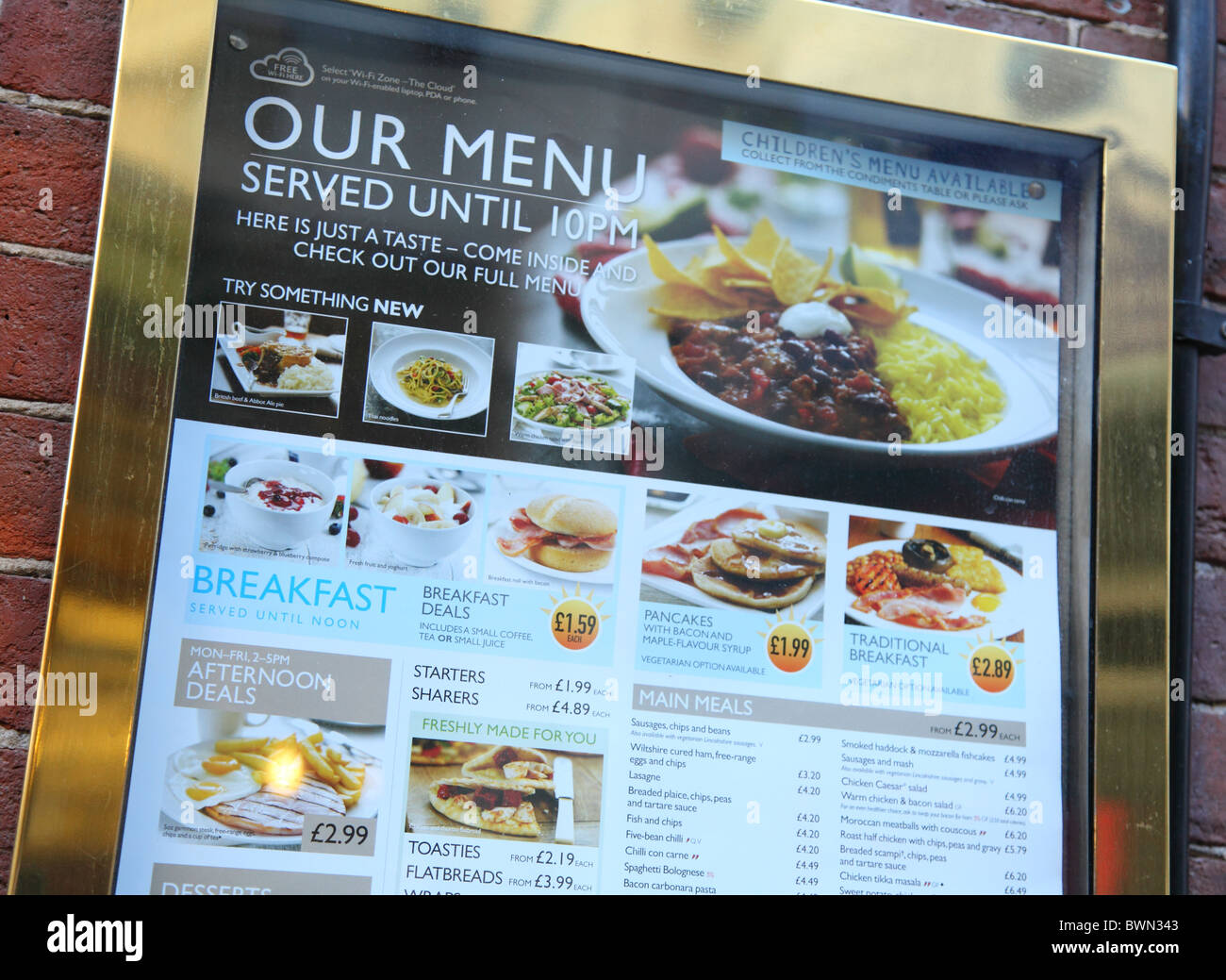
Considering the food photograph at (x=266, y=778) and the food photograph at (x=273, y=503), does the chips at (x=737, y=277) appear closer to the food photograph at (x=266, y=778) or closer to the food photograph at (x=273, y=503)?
the food photograph at (x=273, y=503)

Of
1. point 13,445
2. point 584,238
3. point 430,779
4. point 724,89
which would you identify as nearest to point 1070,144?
point 724,89

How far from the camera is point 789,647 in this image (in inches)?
46.0

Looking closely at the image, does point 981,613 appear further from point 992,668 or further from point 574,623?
point 574,623

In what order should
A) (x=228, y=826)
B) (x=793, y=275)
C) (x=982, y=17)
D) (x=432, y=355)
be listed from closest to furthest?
(x=228, y=826) < (x=432, y=355) < (x=793, y=275) < (x=982, y=17)

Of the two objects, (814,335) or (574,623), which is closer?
(574,623)

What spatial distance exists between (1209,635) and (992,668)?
29 cm

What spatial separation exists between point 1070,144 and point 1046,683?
0.59 metres

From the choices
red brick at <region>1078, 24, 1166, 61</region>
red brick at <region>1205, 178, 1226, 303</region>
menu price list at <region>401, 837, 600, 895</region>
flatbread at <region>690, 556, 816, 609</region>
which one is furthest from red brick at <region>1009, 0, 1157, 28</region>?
menu price list at <region>401, 837, 600, 895</region>

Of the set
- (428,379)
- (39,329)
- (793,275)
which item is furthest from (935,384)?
(39,329)

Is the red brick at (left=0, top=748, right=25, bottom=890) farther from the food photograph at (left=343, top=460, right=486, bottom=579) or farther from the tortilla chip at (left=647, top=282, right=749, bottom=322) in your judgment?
the tortilla chip at (left=647, top=282, right=749, bottom=322)

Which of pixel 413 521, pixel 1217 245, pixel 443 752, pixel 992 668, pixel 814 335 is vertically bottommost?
pixel 443 752

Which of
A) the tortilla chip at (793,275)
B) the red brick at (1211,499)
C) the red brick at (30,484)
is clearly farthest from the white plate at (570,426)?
the red brick at (1211,499)

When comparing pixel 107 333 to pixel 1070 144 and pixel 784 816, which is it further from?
pixel 1070 144

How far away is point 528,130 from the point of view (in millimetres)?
1199
